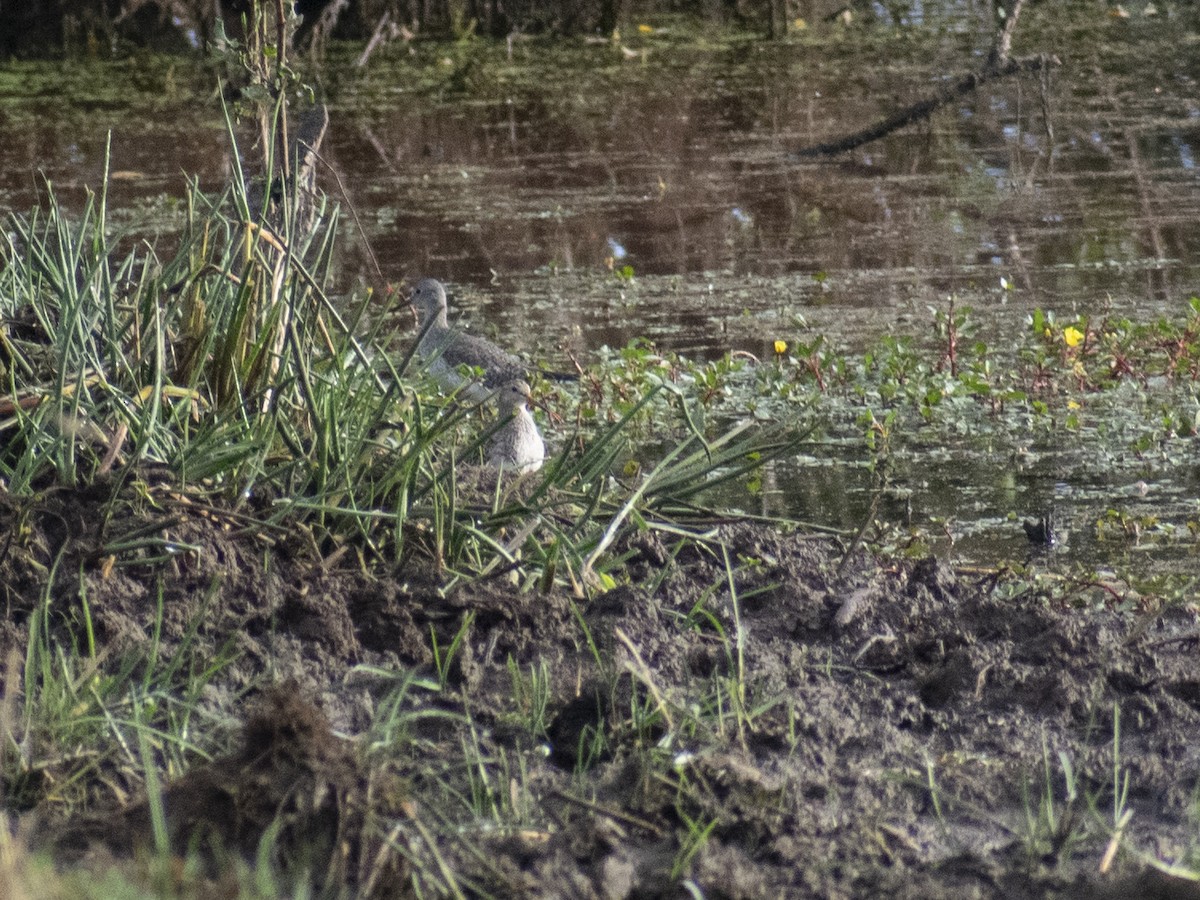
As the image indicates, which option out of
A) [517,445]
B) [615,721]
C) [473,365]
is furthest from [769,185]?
[615,721]

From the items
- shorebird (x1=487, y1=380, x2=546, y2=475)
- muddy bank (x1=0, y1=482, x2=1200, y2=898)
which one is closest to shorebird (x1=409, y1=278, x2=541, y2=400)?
shorebird (x1=487, y1=380, x2=546, y2=475)

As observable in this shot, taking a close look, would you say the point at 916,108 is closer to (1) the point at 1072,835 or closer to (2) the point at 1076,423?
(2) the point at 1076,423

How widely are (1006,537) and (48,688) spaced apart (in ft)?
9.16

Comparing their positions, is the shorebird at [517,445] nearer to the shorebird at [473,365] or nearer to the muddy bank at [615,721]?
the shorebird at [473,365]

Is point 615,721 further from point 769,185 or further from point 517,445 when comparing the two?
point 769,185

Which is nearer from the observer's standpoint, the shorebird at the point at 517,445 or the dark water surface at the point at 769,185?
the shorebird at the point at 517,445

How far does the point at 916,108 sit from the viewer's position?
10.1 m

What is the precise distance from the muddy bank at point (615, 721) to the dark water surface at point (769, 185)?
1.17m

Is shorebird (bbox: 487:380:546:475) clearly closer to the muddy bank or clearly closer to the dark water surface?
the dark water surface

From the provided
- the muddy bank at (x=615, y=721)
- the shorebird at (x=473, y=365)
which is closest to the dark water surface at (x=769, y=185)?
the shorebird at (x=473, y=365)

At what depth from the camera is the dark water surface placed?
22.5 ft

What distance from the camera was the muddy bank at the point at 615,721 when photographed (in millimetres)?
2490

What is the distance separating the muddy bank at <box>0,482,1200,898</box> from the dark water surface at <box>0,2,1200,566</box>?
1.17 meters

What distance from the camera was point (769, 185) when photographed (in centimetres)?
988
